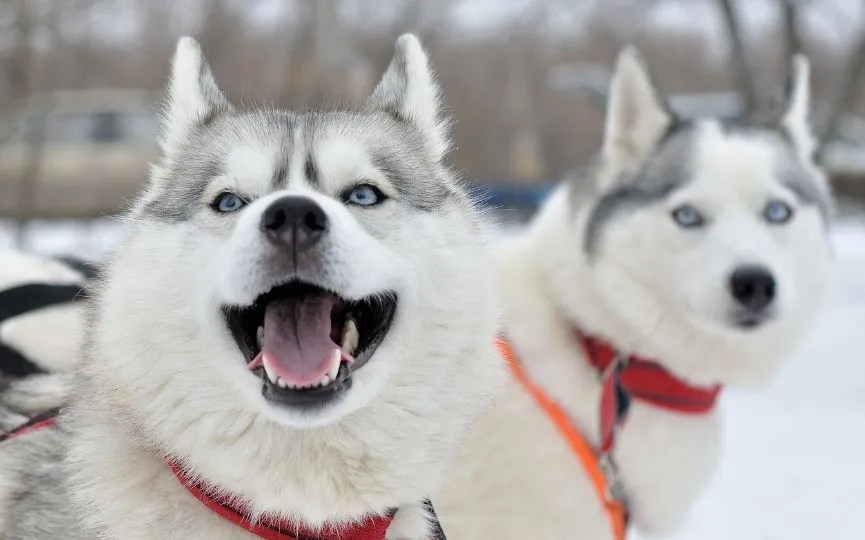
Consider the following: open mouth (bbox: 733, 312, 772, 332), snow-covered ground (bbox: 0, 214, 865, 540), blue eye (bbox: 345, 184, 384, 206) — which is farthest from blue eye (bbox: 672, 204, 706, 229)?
blue eye (bbox: 345, 184, 384, 206)

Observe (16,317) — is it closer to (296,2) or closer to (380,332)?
(380,332)

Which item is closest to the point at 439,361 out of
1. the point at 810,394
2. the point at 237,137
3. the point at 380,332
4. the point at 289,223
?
the point at 380,332

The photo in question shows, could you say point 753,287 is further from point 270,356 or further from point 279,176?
point 270,356

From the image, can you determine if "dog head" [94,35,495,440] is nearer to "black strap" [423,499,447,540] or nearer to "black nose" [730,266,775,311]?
"black strap" [423,499,447,540]

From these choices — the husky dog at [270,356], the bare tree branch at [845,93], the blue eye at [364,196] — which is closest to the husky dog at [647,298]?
the husky dog at [270,356]

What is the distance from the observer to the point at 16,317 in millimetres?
2623

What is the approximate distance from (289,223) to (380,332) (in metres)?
0.32

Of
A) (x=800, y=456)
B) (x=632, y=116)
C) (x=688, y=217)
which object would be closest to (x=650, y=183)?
(x=688, y=217)

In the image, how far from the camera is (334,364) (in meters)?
1.78

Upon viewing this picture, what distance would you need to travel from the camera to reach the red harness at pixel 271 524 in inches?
70.5

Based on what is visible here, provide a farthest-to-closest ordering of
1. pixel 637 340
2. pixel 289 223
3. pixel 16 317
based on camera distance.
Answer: pixel 637 340 < pixel 16 317 < pixel 289 223

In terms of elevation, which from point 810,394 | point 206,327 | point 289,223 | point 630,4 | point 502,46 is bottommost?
point 502,46

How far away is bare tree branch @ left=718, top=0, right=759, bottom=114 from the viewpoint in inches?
299

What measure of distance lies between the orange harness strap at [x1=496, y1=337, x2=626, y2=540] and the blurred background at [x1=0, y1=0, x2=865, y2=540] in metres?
0.66
